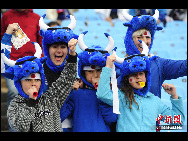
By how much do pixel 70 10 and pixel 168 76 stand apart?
12.5 ft

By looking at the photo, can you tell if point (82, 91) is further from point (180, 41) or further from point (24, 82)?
point (180, 41)

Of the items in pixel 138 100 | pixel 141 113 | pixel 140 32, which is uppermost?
pixel 140 32

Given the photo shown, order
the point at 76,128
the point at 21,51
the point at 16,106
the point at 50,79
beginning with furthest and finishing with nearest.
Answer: the point at 21,51
the point at 50,79
the point at 76,128
the point at 16,106

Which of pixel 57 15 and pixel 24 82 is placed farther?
pixel 57 15

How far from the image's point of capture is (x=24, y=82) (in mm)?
3139

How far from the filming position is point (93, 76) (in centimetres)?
337

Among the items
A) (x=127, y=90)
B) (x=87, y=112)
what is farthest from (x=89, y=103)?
(x=127, y=90)

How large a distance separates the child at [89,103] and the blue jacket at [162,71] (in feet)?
1.11

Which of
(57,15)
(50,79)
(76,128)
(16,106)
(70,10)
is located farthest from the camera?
(70,10)

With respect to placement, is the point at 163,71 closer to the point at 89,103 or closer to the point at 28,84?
the point at 89,103

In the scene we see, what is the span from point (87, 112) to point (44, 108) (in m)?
0.39

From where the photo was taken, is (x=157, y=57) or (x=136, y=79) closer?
(x=136, y=79)


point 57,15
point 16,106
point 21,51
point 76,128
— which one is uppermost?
point 57,15

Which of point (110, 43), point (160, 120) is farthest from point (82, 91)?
point (160, 120)
